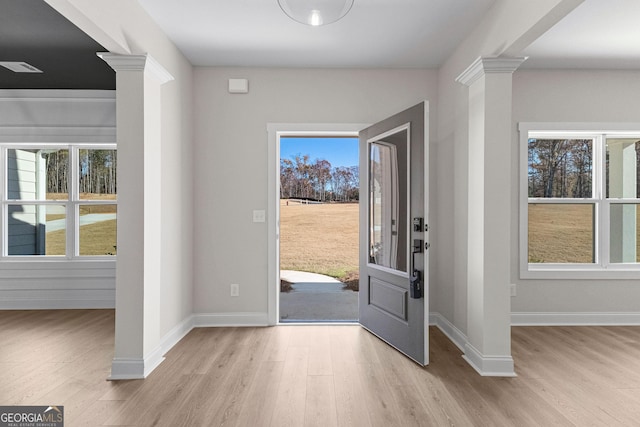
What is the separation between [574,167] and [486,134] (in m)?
2.09

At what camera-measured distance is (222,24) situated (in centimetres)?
309

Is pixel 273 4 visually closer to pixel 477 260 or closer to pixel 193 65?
pixel 193 65

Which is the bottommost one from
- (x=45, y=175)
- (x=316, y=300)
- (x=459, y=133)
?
(x=316, y=300)

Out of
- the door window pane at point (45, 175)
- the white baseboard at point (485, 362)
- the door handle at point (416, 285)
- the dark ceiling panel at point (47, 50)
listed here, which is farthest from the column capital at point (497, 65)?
the door window pane at point (45, 175)

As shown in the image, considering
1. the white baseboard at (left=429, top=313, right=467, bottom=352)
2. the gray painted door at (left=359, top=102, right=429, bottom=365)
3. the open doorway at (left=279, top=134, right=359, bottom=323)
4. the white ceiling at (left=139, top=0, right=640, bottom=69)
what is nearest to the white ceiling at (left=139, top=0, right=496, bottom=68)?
the white ceiling at (left=139, top=0, right=640, bottom=69)

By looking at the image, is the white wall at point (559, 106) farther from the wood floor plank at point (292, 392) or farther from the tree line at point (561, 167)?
the wood floor plank at point (292, 392)

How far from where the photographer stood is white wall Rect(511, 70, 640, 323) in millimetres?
4031

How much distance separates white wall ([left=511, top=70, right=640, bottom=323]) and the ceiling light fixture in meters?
2.77

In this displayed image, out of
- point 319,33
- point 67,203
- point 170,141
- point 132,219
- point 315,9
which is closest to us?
point 315,9

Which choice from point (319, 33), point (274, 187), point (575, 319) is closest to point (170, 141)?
point (274, 187)

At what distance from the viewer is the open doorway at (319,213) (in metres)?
7.03

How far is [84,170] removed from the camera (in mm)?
4941

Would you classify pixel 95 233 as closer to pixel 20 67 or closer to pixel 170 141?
pixel 20 67

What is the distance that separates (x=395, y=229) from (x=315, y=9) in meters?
2.02
